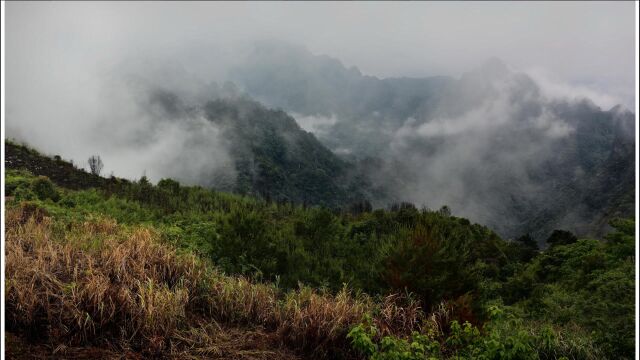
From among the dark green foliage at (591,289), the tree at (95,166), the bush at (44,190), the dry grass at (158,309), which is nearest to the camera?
the dry grass at (158,309)

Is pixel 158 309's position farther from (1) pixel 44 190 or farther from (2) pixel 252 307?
(1) pixel 44 190

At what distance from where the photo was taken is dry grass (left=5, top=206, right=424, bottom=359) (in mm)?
4906

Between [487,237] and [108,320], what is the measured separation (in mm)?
28724

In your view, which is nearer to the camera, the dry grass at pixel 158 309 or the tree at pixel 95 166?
the dry grass at pixel 158 309

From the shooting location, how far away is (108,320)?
5.04 metres

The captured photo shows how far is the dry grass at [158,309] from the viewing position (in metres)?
4.91

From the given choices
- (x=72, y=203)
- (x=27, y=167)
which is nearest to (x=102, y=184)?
(x=27, y=167)

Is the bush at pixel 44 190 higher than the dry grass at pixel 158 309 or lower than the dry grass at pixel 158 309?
higher

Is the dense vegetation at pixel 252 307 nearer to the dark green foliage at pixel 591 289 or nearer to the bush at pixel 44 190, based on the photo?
the dark green foliage at pixel 591 289

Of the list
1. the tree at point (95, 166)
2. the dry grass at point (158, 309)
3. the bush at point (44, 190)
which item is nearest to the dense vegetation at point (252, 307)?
the dry grass at point (158, 309)

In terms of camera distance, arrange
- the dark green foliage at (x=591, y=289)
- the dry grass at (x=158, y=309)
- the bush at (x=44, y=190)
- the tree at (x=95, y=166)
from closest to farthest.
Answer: the dry grass at (x=158, y=309) < the dark green foliage at (x=591, y=289) < the bush at (x=44, y=190) < the tree at (x=95, y=166)

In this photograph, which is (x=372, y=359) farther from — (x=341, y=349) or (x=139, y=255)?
(x=139, y=255)

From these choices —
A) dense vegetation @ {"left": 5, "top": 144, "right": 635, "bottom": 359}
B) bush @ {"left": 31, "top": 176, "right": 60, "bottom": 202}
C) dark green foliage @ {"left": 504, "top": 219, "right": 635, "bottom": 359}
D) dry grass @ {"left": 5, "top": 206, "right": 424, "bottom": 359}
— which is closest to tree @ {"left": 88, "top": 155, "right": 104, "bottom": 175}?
bush @ {"left": 31, "top": 176, "right": 60, "bottom": 202}

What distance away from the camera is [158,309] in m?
5.20
